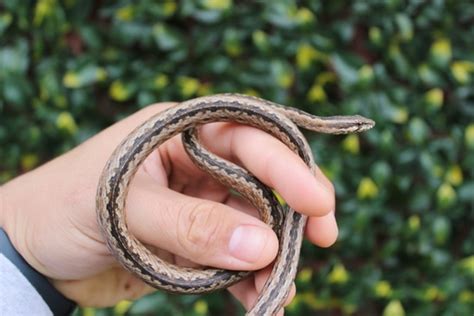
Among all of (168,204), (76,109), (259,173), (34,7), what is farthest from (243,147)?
(34,7)

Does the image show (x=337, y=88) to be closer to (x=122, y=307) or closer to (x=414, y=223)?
(x=414, y=223)

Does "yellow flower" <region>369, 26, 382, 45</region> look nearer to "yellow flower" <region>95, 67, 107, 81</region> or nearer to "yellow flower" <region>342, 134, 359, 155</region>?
"yellow flower" <region>342, 134, 359, 155</region>

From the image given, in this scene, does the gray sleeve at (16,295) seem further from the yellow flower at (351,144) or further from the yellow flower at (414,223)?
the yellow flower at (414,223)

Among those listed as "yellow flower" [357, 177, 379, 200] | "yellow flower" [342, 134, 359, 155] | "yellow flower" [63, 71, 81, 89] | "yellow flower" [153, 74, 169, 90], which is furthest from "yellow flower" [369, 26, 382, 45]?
"yellow flower" [63, 71, 81, 89]

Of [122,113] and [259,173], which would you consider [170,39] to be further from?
[259,173]

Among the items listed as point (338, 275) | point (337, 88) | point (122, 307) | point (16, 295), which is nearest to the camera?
point (16, 295)

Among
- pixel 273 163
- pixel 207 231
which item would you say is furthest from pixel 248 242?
pixel 273 163

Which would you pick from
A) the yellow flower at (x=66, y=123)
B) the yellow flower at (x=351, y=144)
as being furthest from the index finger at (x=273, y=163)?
the yellow flower at (x=66, y=123)
